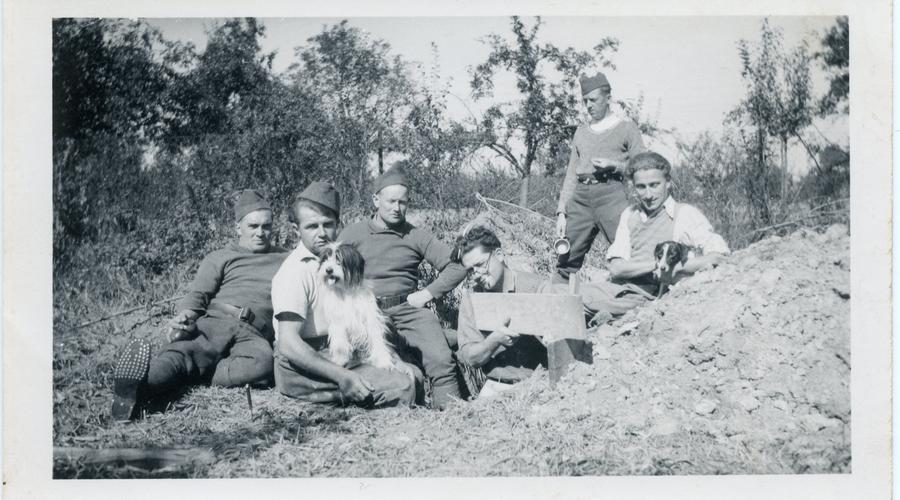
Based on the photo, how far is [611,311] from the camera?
18.3 feet

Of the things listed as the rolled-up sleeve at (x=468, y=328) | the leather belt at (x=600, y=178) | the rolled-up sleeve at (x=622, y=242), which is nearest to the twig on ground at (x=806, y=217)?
the rolled-up sleeve at (x=622, y=242)

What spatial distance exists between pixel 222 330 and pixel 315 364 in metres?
0.78

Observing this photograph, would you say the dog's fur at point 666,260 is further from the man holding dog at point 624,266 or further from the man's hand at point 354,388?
the man's hand at point 354,388

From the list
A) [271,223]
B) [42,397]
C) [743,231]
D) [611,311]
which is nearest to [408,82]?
[271,223]

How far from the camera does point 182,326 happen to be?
550 centimetres

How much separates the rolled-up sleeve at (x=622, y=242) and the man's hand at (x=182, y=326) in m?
3.14

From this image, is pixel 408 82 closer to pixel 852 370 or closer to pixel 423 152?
pixel 423 152

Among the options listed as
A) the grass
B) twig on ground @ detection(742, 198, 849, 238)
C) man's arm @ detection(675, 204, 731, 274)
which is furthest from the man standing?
twig on ground @ detection(742, 198, 849, 238)

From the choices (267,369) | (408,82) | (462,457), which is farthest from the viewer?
(408,82)

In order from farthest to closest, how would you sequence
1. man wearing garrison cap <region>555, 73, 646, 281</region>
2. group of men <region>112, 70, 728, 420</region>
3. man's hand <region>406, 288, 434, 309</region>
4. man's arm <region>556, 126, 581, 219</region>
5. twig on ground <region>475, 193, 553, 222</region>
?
twig on ground <region>475, 193, 553, 222</region> → man's arm <region>556, 126, 581, 219</region> → man wearing garrison cap <region>555, 73, 646, 281</region> → man's hand <region>406, 288, 434, 309</region> → group of men <region>112, 70, 728, 420</region>

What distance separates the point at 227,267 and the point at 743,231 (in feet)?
12.9

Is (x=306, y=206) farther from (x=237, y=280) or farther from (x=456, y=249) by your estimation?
(x=456, y=249)

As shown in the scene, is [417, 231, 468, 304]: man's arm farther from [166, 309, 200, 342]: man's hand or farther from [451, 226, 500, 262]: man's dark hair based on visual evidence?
[166, 309, 200, 342]: man's hand

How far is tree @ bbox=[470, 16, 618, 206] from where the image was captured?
576 centimetres
